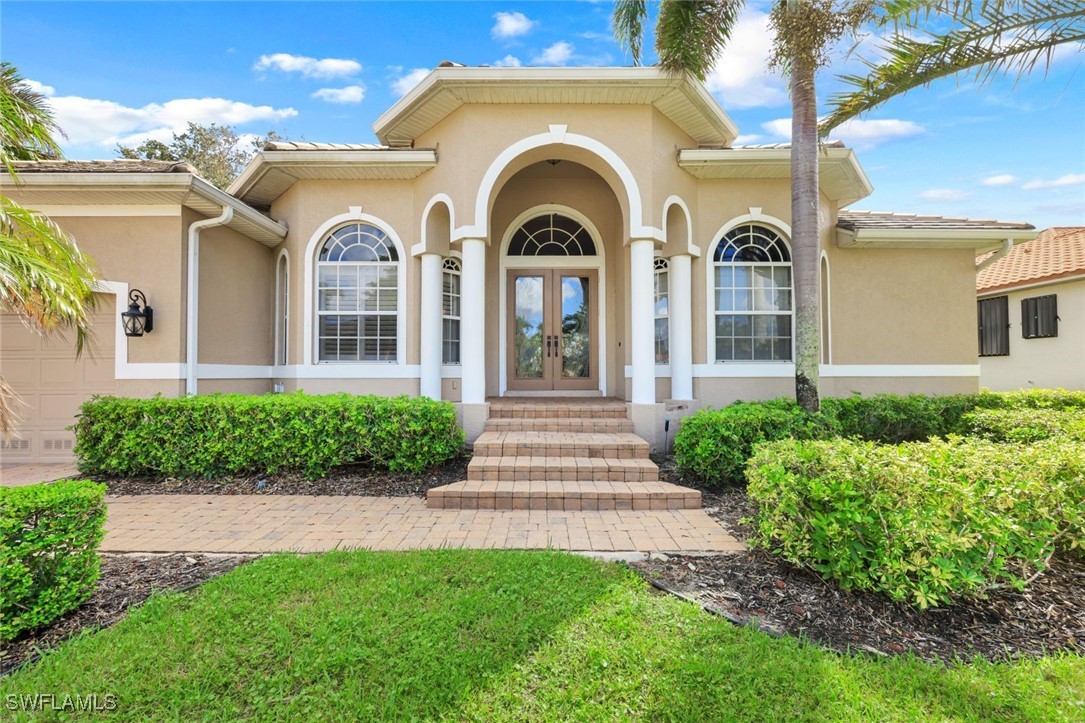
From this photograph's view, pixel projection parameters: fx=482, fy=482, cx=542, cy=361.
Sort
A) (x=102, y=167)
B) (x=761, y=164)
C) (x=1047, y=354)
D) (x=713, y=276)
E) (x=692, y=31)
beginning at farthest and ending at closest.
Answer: (x=1047, y=354), (x=713, y=276), (x=761, y=164), (x=102, y=167), (x=692, y=31)

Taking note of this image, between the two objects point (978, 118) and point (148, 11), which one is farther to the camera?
point (978, 118)

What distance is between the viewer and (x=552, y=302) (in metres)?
9.94

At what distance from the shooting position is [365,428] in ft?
20.4

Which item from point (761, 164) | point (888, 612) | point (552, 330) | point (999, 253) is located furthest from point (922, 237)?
point (888, 612)

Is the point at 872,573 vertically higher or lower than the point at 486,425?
lower

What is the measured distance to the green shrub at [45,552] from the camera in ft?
9.04

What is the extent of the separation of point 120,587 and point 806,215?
7895mm

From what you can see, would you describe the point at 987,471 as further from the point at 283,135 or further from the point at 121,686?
the point at 283,135

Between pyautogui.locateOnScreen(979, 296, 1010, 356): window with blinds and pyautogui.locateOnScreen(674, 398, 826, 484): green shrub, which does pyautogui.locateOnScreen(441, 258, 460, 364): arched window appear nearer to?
pyautogui.locateOnScreen(674, 398, 826, 484): green shrub

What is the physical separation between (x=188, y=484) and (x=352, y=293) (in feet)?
13.1

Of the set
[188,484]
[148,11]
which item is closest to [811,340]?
[188,484]

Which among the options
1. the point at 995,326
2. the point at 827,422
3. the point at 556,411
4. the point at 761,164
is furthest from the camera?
the point at 995,326

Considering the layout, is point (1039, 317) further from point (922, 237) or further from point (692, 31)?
point (692, 31)

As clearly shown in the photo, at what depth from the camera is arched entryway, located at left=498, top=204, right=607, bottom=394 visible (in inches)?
387
